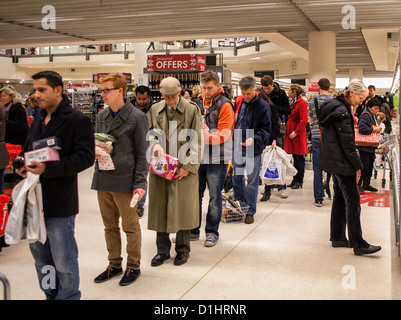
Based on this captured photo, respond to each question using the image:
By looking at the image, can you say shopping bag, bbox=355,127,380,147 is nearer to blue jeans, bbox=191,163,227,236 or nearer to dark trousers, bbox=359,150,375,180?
dark trousers, bbox=359,150,375,180

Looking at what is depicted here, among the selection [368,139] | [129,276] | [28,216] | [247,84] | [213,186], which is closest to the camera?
[28,216]

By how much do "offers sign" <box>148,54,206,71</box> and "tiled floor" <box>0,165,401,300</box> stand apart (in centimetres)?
597

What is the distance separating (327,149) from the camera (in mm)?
4629

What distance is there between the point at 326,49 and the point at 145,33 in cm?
512

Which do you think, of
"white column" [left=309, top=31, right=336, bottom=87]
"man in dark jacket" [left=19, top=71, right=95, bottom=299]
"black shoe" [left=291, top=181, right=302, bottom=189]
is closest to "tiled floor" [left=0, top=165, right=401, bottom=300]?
"man in dark jacket" [left=19, top=71, right=95, bottom=299]

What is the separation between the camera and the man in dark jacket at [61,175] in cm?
270

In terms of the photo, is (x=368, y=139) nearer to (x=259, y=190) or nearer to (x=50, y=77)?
(x=259, y=190)

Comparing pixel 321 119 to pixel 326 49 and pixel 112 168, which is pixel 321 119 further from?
pixel 326 49

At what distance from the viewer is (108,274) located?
3.84 metres

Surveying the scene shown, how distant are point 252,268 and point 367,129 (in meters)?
4.04

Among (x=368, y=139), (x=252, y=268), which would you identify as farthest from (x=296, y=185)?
(x=252, y=268)

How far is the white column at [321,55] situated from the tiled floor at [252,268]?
730 centimetres

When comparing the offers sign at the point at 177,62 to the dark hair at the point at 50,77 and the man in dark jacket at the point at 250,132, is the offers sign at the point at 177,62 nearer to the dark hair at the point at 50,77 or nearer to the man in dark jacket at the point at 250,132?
the man in dark jacket at the point at 250,132

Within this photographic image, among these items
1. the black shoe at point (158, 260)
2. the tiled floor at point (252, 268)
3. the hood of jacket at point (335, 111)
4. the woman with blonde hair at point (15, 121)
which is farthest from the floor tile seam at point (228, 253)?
the woman with blonde hair at point (15, 121)
